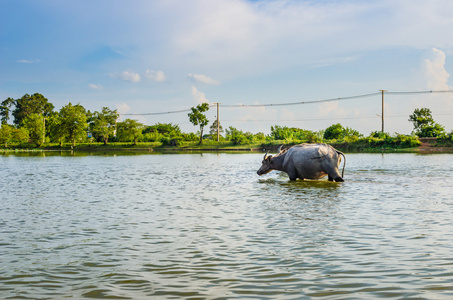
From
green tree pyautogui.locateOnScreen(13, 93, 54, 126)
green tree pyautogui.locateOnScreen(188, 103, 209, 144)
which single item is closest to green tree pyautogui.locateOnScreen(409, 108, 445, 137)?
green tree pyautogui.locateOnScreen(188, 103, 209, 144)

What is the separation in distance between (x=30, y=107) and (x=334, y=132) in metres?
115

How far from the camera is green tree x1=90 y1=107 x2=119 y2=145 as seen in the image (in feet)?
383

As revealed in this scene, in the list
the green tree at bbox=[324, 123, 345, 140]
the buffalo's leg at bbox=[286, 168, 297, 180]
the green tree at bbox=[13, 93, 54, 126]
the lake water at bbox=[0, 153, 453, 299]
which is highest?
the green tree at bbox=[13, 93, 54, 126]

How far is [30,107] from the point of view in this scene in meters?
163

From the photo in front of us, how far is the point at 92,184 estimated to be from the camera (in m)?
23.0

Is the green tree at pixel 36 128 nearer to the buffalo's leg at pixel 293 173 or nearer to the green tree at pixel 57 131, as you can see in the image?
the green tree at pixel 57 131

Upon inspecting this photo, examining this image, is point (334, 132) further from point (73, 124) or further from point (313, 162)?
point (313, 162)

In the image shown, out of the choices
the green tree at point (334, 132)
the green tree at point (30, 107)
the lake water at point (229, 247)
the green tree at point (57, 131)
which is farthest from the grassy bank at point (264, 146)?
the lake water at point (229, 247)

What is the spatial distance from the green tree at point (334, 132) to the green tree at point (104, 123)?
5713 centimetres

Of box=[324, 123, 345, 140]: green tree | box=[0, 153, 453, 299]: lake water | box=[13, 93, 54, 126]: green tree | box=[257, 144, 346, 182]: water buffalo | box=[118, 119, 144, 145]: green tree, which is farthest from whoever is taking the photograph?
box=[13, 93, 54, 126]: green tree

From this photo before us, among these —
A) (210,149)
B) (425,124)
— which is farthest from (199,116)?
(425,124)

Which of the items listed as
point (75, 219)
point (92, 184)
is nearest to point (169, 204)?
point (75, 219)

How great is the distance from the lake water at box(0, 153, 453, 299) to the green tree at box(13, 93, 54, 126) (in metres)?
161

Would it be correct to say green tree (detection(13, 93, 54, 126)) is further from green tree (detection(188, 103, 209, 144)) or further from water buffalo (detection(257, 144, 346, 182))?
water buffalo (detection(257, 144, 346, 182))
